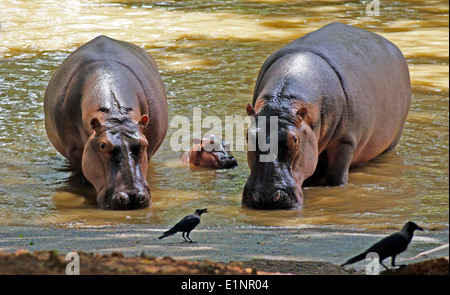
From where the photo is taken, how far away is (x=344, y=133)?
26.5 ft

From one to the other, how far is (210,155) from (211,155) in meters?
0.01

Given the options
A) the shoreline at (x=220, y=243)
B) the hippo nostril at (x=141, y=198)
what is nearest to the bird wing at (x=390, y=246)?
the shoreline at (x=220, y=243)

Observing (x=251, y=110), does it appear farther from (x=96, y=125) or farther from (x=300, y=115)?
(x=96, y=125)

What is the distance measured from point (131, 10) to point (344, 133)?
13240 millimetres

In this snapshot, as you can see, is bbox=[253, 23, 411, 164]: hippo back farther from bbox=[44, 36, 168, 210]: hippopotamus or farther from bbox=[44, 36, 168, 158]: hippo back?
bbox=[44, 36, 168, 210]: hippopotamus

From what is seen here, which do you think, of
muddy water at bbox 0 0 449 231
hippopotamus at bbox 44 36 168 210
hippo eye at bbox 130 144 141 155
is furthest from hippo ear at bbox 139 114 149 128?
muddy water at bbox 0 0 449 231

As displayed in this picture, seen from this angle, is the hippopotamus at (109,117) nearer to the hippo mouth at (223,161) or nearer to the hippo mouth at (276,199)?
the hippo mouth at (223,161)

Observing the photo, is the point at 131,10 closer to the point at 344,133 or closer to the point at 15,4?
the point at 15,4

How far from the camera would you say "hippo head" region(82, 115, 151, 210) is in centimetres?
733

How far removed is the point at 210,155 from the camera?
8977 millimetres

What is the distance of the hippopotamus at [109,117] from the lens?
738 cm

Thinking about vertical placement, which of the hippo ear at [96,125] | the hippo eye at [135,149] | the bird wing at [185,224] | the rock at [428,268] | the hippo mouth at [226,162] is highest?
the rock at [428,268]

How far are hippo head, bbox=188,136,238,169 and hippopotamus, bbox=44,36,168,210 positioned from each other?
1.98 ft

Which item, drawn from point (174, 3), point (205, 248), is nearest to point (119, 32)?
point (174, 3)
